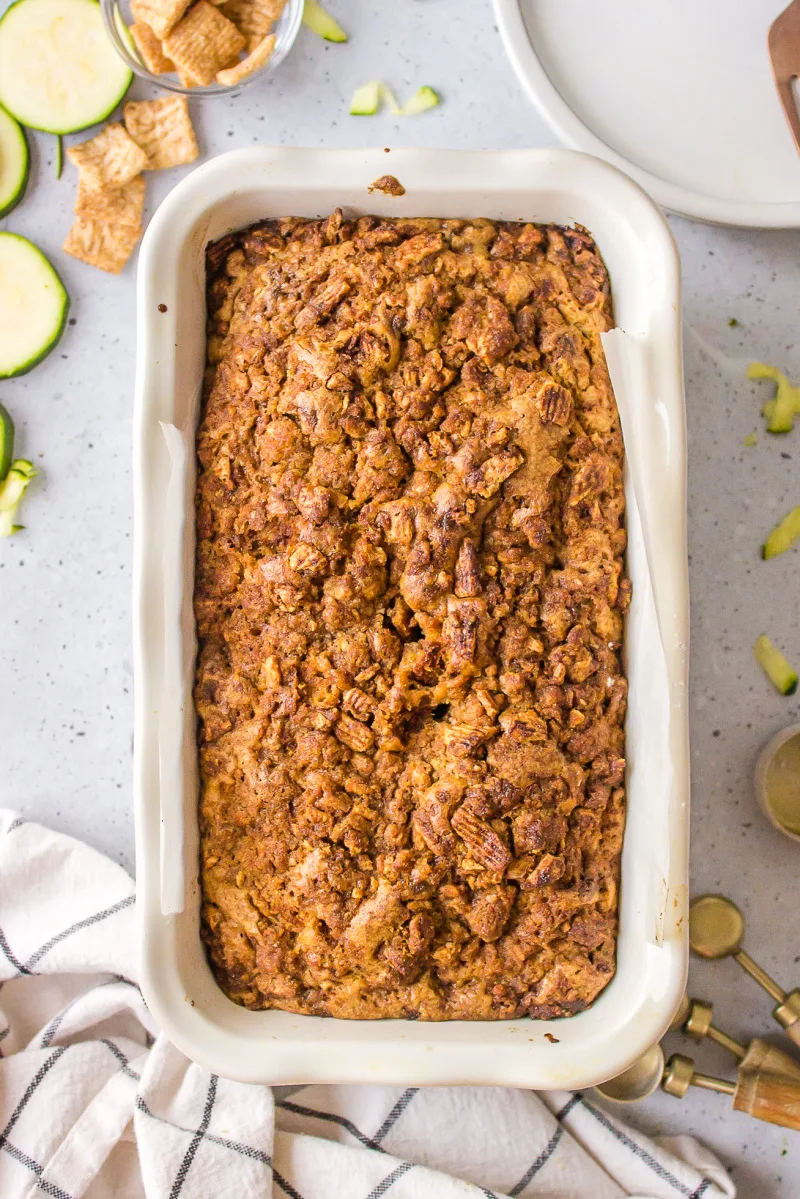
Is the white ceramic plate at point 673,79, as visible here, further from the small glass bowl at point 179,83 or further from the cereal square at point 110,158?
the cereal square at point 110,158

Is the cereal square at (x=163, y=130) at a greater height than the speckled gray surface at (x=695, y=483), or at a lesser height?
greater

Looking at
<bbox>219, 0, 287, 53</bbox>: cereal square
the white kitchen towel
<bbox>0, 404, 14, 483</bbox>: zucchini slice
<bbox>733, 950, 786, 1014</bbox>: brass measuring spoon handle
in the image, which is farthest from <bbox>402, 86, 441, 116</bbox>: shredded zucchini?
<bbox>733, 950, 786, 1014</bbox>: brass measuring spoon handle

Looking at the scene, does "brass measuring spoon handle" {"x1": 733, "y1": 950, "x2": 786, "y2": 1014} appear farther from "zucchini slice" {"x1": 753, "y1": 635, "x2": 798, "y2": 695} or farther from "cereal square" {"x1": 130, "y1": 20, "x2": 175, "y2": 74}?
"cereal square" {"x1": 130, "y1": 20, "x2": 175, "y2": 74}

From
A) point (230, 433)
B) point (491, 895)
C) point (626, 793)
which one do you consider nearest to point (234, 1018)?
point (491, 895)

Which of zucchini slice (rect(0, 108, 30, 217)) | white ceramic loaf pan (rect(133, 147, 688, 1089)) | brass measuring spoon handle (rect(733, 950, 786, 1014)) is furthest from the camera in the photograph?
zucchini slice (rect(0, 108, 30, 217))

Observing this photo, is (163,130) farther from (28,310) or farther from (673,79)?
(673,79)

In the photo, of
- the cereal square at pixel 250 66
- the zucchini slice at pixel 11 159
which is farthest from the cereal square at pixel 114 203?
the cereal square at pixel 250 66

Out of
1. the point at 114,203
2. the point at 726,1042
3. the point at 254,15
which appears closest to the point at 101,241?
the point at 114,203
